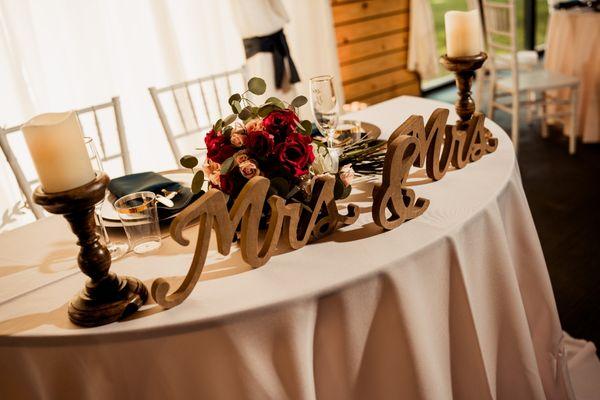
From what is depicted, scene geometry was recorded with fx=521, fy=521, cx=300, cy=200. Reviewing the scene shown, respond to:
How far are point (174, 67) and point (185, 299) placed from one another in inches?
87.9

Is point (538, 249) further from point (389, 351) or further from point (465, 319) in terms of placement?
point (389, 351)

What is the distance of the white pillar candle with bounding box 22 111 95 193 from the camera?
835 mm

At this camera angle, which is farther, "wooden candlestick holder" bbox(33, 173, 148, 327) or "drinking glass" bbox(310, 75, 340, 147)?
"drinking glass" bbox(310, 75, 340, 147)

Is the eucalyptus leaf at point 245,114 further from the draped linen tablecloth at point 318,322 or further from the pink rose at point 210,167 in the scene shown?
the draped linen tablecloth at point 318,322

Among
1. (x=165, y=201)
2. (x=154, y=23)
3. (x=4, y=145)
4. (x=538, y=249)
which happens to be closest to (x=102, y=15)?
(x=154, y=23)

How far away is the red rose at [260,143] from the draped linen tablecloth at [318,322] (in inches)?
8.5

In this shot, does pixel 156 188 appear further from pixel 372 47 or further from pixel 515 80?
pixel 372 47

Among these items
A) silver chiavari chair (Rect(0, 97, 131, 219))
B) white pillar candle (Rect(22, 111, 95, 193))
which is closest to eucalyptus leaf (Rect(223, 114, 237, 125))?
white pillar candle (Rect(22, 111, 95, 193))

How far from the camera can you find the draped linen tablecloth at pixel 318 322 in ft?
3.03

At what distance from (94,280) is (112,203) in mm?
457

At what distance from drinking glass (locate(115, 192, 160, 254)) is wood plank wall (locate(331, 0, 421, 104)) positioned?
10.6ft

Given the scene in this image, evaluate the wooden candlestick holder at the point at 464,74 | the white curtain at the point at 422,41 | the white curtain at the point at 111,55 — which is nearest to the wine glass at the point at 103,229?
the wooden candlestick holder at the point at 464,74

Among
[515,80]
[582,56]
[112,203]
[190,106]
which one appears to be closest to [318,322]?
[112,203]

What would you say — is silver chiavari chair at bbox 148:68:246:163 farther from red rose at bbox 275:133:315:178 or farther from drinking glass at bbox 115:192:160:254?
red rose at bbox 275:133:315:178
